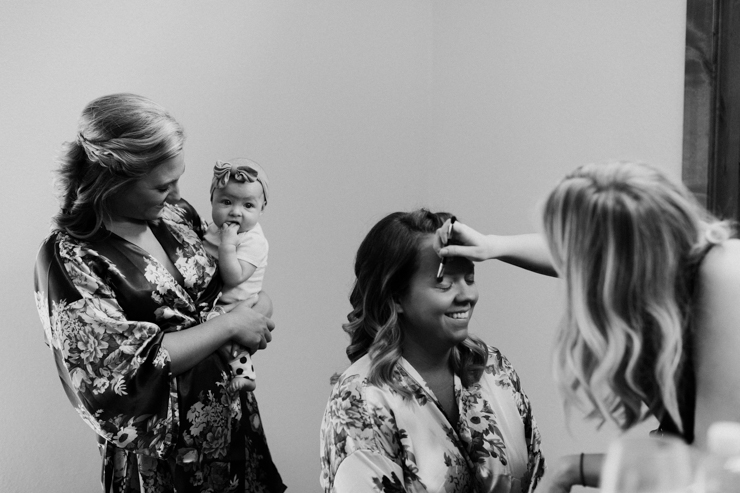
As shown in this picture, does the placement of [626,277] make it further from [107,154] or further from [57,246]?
[57,246]

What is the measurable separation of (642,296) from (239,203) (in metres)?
1.32

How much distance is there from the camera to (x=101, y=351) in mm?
1932

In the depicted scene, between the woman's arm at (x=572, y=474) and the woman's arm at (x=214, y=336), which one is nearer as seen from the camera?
the woman's arm at (x=572, y=474)

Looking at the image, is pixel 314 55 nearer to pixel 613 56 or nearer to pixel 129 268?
pixel 613 56

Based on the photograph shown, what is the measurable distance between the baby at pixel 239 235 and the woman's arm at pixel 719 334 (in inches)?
49.6

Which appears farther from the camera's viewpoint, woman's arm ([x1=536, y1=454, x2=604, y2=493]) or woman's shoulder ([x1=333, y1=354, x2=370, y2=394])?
woman's shoulder ([x1=333, y1=354, x2=370, y2=394])

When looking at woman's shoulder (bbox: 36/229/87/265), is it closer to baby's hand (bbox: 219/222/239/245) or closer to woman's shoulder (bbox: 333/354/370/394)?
baby's hand (bbox: 219/222/239/245)

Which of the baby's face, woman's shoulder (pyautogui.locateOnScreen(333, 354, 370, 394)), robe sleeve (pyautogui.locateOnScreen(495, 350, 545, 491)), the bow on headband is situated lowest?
robe sleeve (pyautogui.locateOnScreen(495, 350, 545, 491))

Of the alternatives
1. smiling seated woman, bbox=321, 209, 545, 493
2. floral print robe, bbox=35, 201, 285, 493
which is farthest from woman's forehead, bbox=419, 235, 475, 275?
floral print robe, bbox=35, 201, 285, 493

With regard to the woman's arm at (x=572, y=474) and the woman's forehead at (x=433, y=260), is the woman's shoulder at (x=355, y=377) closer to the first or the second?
the woman's forehead at (x=433, y=260)

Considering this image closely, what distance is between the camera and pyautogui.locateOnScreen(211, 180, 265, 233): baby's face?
2223 millimetres

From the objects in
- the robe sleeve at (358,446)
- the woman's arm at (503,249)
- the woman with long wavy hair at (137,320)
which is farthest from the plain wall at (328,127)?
the robe sleeve at (358,446)

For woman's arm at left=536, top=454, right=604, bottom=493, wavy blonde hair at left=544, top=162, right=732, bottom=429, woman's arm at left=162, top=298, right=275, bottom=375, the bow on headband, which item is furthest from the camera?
the bow on headband

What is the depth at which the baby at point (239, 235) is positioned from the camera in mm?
2215
